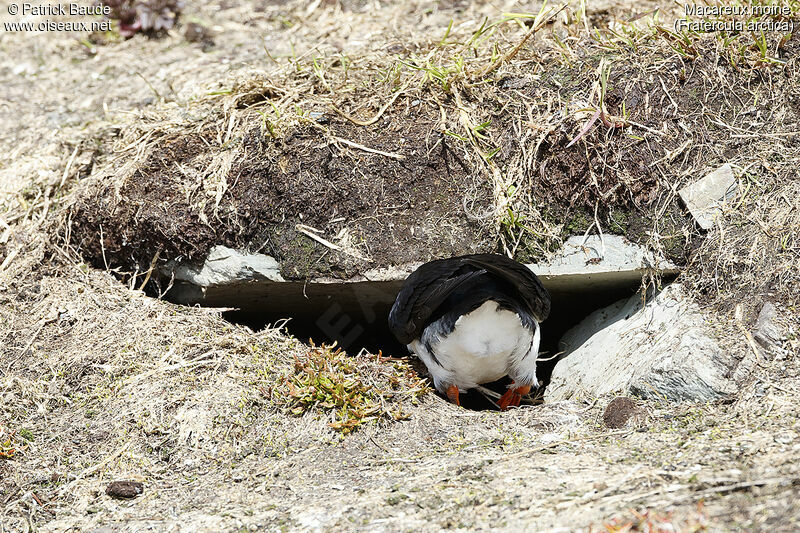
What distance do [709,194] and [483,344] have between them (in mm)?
1747

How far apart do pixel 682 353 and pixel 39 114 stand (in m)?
5.88

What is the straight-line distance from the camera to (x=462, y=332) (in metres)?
4.45

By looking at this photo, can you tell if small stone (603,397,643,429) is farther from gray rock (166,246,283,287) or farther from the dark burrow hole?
gray rock (166,246,283,287)

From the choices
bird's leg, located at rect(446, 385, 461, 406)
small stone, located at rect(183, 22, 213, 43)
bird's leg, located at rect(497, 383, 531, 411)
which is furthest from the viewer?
small stone, located at rect(183, 22, 213, 43)

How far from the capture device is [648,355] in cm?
412

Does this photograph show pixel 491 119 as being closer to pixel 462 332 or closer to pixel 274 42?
pixel 462 332

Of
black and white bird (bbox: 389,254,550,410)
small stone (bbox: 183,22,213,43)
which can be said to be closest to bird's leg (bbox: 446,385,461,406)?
black and white bird (bbox: 389,254,550,410)

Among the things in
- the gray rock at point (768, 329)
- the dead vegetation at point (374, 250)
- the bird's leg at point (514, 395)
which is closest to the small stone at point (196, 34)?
the dead vegetation at point (374, 250)

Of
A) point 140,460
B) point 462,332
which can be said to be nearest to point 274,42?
point 462,332

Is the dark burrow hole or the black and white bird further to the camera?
the dark burrow hole

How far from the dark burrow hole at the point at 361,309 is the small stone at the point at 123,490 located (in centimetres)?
168

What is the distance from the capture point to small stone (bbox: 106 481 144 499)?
3.45m

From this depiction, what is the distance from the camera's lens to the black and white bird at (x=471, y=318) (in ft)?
13.4

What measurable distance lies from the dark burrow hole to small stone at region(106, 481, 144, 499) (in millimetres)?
1678
